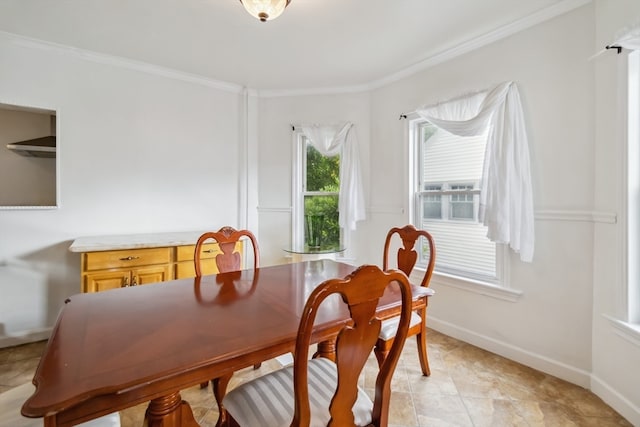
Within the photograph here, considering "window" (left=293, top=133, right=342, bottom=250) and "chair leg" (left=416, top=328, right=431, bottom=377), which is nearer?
"chair leg" (left=416, top=328, right=431, bottom=377)

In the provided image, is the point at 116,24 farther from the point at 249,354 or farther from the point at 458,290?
the point at 458,290

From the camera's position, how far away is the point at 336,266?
6.95ft

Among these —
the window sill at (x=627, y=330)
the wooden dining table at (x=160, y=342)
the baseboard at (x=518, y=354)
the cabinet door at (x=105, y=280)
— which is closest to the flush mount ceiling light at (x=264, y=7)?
the wooden dining table at (x=160, y=342)

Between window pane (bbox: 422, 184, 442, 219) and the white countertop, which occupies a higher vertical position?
window pane (bbox: 422, 184, 442, 219)

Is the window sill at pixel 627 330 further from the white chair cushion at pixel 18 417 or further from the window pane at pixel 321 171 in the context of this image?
the window pane at pixel 321 171

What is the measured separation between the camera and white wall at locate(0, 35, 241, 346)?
256 cm

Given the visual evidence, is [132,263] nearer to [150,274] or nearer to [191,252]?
[150,274]

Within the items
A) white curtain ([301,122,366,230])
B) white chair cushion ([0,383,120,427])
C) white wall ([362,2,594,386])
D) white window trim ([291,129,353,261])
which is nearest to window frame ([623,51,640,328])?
white wall ([362,2,594,386])

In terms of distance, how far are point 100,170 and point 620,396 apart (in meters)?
4.24

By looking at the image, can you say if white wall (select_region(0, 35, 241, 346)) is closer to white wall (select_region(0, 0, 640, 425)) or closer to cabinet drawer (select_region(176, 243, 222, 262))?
white wall (select_region(0, 0, 640, 425))

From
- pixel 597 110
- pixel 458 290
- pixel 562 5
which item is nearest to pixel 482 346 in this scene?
pixel 458 290

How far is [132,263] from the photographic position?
2480mm

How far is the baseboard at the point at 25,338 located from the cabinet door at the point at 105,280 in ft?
2.70

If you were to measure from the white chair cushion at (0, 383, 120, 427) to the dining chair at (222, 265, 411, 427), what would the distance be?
1.28 feet
